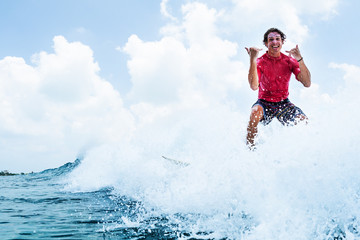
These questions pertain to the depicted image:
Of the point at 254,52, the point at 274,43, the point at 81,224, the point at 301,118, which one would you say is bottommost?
the point at 81,224

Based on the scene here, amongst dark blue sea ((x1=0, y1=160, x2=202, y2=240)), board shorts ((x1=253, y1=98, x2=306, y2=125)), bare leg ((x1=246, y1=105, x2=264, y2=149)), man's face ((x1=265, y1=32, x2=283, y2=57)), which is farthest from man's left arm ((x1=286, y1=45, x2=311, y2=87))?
dark blue sea ((x1=0, y1=160, x2=202, y2=240))

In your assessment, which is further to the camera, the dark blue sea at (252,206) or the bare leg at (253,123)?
the bare leg at (253,123)

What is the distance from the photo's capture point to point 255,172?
3578 mm

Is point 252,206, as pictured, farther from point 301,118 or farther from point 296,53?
point 296,53

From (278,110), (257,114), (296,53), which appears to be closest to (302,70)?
(296,53)

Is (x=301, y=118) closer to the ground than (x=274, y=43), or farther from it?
closer to the ground

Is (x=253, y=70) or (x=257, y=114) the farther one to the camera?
(x=257, y=114)

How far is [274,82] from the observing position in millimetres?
4980

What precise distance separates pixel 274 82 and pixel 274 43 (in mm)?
665

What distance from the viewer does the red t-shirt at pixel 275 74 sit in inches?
195

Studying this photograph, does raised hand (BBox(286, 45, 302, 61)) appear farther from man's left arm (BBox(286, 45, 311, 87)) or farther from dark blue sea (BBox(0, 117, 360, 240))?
dark blue sea (BBox(0, 117, 360, 240))

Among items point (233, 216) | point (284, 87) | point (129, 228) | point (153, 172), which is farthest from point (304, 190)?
point (153, 172)

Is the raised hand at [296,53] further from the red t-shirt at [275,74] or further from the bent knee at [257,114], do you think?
the bent knee at [257,114]

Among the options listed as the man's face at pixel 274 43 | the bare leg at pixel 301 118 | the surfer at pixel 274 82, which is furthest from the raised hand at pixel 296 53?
the bare leg at pixel 301 118
